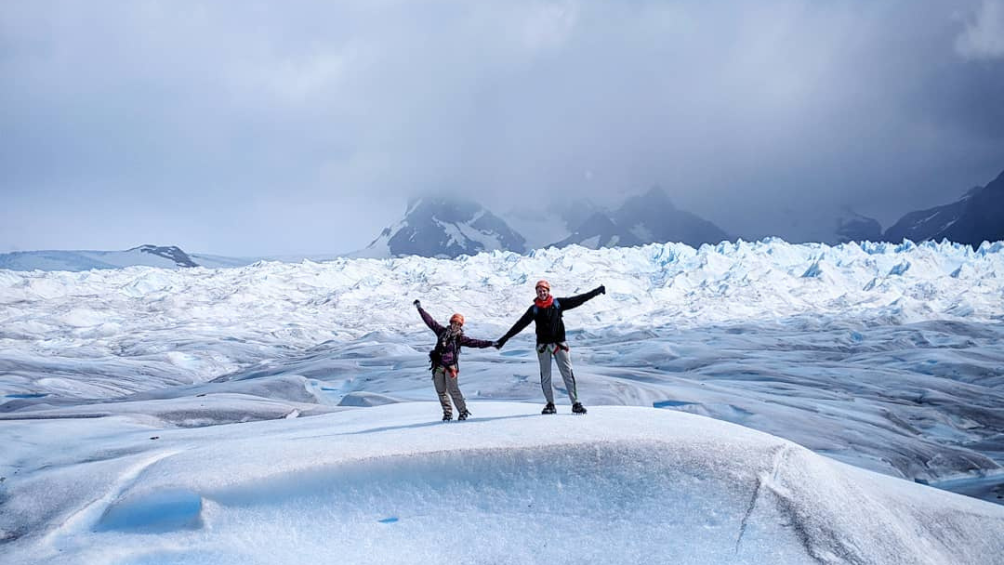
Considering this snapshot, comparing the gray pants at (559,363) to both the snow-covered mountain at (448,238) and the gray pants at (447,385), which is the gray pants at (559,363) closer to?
the gray pants at (447,385)

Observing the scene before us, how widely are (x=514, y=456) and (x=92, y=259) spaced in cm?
15361

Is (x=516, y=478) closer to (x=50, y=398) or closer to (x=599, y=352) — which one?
(x=50, y=398)

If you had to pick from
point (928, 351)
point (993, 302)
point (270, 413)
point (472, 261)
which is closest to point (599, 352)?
point (928, 351)

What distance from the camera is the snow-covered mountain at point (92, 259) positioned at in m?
125

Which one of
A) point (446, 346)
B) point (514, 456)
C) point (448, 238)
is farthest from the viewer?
point (448, 238)

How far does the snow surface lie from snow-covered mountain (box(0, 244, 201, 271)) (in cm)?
10272

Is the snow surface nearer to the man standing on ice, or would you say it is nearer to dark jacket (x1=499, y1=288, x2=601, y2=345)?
the man standing on ice

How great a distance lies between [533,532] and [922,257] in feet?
279

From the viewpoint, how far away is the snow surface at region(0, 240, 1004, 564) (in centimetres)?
475

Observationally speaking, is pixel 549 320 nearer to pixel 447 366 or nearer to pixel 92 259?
pixel 447 366

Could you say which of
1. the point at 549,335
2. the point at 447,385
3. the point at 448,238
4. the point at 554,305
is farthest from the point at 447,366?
the point at 448,238

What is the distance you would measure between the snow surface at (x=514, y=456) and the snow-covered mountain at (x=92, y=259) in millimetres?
102721

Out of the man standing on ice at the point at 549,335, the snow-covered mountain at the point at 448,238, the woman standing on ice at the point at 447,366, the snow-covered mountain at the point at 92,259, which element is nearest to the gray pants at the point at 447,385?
the woman standing on ice at the point at 447,366

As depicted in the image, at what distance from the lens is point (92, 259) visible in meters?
132
